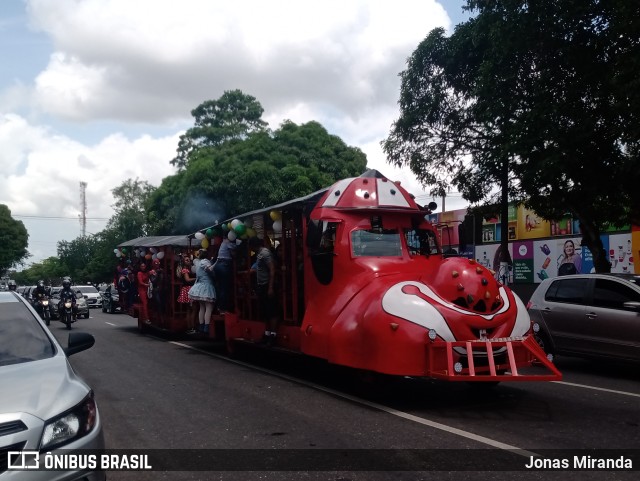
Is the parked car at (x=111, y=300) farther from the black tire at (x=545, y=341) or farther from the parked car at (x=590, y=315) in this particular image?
the parked car at (x=590, y=315)

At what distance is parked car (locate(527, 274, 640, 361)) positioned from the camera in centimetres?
989

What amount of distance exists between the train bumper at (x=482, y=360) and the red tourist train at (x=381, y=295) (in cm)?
1

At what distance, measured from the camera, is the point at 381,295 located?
25.8 feet

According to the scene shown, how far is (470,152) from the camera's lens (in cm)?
1819

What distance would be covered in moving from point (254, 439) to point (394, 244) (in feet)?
12.1

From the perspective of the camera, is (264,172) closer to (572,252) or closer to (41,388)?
(572,252)

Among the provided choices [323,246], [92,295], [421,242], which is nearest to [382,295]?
[323,246]

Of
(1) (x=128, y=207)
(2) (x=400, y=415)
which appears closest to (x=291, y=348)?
(2) (x=400, y=415)

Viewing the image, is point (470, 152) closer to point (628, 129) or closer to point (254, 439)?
point (628, 129)

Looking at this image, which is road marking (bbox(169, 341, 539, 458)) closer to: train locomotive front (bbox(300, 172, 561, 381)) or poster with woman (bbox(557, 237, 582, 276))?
train locomotive front (bbox(300, 172, 561, 381))

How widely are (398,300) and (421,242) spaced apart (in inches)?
80.7

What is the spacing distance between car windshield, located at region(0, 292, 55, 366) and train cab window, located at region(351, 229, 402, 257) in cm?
452

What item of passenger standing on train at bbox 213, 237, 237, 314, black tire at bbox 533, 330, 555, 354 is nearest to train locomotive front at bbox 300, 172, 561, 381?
black tire at bbox 533, 330, 555, 354

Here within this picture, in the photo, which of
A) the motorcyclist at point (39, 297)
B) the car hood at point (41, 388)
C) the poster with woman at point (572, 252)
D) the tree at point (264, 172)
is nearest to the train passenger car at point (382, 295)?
the car hood at point (41, 388)
